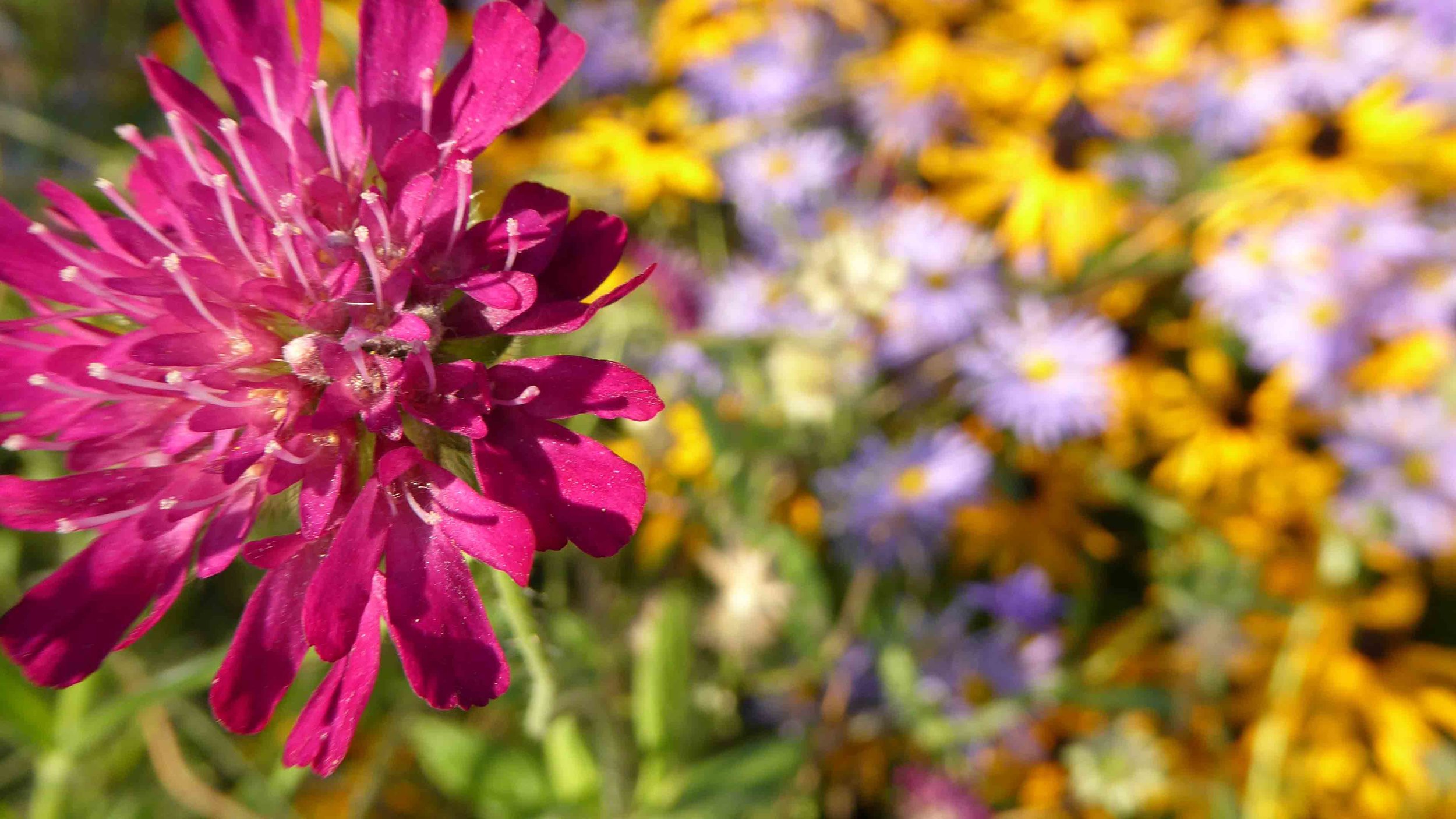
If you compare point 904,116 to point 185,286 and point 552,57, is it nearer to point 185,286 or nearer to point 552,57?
point 552,57

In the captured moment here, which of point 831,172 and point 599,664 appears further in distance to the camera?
point 831,172

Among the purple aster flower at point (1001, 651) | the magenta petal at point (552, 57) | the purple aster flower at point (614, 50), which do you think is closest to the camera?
the magenta petal at point (552, 57)

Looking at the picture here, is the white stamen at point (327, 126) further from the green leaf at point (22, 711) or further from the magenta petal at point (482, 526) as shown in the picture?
the green leaf at point (22, 711)

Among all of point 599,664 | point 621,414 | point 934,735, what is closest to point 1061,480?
point 934,735

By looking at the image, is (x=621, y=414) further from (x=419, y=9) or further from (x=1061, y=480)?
(x=1061, y=480)

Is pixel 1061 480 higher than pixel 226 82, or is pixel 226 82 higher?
pixel 226 82

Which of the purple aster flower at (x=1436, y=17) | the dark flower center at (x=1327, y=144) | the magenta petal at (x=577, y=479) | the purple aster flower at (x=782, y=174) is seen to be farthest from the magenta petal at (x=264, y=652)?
the purple aster flower at (x=1436, y=17)

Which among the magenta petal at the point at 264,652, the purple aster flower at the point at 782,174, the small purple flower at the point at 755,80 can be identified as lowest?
the purple aster flower at the point at 782,174
